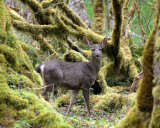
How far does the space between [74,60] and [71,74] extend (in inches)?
70.7

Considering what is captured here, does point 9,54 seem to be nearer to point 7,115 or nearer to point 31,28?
point 7,115

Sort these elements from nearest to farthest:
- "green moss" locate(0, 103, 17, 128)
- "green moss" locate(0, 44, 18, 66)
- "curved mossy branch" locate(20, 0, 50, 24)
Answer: "green moss" locate(0, 103, 17, 128)
"green moss" locate(0, 44, 18, 66)
"curved mossy branch" locate(20, 0, 50, 24)

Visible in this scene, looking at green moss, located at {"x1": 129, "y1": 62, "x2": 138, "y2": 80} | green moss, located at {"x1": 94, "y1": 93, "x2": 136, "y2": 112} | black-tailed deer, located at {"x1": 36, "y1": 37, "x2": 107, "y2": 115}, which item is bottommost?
green moss, located at {"x1": 94, "y1": 93, "x2": 136, "y2": 112}

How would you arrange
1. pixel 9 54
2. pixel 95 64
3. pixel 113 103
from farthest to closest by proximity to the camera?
pixel 95 64 → pixel 113 103 → pixel 9 54

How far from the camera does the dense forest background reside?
3.14 meters

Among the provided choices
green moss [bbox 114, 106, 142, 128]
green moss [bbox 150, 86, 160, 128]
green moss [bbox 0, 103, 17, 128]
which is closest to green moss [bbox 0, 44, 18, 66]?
green moss [bbox 0, 103, 17, 128]

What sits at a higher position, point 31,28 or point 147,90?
point 31,28

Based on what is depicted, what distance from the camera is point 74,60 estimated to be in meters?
10.4

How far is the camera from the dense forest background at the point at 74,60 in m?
3.14

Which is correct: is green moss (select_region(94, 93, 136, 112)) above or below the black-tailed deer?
below

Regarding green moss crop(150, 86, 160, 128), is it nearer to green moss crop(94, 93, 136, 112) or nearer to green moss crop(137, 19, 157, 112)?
green moss crop(137, 19, 157, 112)

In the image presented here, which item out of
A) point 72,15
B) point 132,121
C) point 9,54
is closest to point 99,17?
point 72,15

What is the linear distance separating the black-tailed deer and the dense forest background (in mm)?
491

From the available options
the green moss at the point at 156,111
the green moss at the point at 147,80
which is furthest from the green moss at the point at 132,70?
the green moss at the point at 156,111
